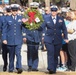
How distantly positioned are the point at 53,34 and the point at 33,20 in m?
0.61

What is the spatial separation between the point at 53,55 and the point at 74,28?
3.93ft

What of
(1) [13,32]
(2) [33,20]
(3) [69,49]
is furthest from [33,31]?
(3) [69,49]

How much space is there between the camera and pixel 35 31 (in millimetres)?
9859

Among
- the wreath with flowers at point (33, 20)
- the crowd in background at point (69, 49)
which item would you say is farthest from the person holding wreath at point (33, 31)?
the crowd in background at point (69, 49)

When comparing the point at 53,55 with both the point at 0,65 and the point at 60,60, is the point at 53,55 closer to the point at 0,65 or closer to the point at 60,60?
the point at 60,60

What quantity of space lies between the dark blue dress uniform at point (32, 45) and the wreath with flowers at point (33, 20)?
16 centimetres

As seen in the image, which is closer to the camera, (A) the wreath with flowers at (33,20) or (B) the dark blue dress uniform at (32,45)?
(A) the wreath with flowers at (33,20)

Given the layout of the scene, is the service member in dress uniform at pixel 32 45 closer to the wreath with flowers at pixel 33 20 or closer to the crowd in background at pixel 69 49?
the wreath with flowers at pixel 33 20

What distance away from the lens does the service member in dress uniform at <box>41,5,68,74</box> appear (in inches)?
376

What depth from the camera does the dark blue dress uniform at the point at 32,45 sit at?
9.87 metres

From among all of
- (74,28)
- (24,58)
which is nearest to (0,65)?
(24,58)

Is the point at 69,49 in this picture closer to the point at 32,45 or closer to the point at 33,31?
the point at 32,45

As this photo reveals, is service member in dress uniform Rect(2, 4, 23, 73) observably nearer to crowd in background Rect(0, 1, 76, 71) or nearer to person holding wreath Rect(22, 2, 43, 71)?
person holding wreath Rect(22, 2, 43, 71)

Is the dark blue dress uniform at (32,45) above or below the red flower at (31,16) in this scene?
below
